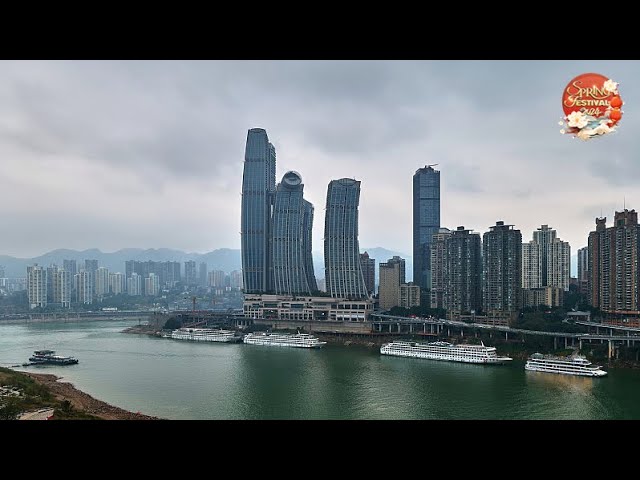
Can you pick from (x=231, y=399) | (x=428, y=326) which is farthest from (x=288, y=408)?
(x=428, y=326)

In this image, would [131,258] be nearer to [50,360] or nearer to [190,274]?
[190,274]

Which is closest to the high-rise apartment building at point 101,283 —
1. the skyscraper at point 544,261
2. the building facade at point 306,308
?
the building facade at point 306,308

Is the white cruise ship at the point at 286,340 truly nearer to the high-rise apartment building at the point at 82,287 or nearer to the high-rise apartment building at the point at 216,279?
the high-rise apartment building at the point at 82,287
